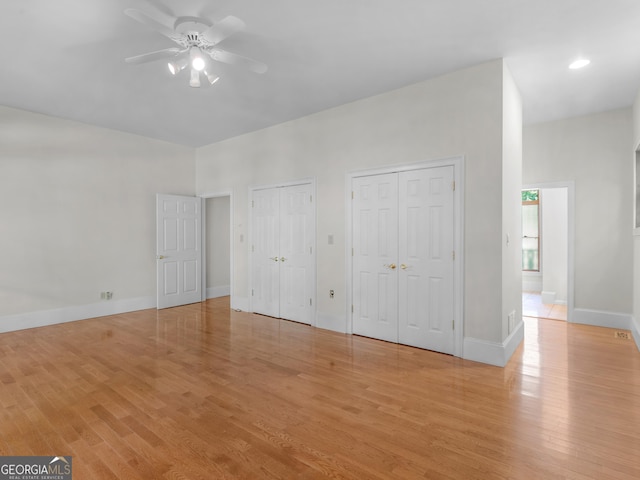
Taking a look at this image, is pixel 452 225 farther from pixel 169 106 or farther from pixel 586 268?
pixel 169 106

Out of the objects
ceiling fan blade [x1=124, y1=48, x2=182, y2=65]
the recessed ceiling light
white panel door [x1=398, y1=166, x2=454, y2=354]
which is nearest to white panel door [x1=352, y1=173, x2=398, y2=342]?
white panel door [x1=398, y1=166, x2=454, y2=354]

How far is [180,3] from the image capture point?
2.60m

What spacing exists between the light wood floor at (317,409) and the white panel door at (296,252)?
0.98 m

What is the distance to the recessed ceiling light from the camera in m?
3.47

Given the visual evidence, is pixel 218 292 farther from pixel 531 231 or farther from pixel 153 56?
pixel 531 231

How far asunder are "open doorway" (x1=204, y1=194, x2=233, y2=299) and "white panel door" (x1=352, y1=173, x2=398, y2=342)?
3859mm

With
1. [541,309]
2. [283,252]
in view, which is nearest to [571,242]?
[541,309]

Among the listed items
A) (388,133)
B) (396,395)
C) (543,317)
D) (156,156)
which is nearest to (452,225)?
(388,133)

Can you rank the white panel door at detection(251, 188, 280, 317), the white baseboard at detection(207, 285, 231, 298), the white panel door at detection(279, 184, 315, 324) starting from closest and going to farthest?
the white panel door at detection(279, 184, 315, 324) < the white panel door at detection(251, 188, 280, 317) < the white baseboard at detection(207, 285, 231, 298)

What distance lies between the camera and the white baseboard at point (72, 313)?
4785 mm

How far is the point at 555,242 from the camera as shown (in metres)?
6.85

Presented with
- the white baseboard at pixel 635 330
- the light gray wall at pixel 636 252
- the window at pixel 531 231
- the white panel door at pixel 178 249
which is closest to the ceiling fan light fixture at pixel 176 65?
the white panel door at pixel 178 249

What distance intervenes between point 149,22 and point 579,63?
4.10 metres

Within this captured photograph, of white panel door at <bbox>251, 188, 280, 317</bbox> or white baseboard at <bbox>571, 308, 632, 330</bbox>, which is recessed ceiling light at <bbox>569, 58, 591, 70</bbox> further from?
white panel door at <bbox>251, 188, 280, 317</bbox>
